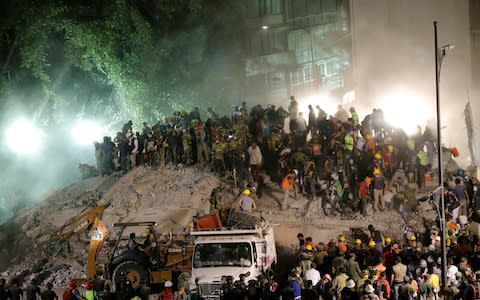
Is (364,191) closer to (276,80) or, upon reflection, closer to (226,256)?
(226,256)

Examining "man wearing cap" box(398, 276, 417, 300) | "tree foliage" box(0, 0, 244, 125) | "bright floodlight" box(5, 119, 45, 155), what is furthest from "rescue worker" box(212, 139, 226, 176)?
"bright floodlight" box(5, 119, 45, 155)

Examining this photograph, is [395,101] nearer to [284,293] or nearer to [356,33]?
A: [356,33]

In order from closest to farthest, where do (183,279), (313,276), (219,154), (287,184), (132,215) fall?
(313,276)
(183,279)
(287,184)
(219,154)
(132,215)

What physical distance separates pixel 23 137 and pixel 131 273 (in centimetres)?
2620

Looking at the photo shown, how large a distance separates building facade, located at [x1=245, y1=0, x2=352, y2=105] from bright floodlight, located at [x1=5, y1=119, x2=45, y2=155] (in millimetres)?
14440

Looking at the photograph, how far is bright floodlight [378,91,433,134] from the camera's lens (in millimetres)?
34125

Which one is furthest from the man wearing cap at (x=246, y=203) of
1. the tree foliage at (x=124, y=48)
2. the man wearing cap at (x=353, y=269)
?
the tree foliage at (x=124, y=48)

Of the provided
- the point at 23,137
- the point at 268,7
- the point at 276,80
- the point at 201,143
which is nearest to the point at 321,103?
the point at 276,80

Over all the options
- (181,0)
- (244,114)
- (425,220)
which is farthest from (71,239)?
(181,0)

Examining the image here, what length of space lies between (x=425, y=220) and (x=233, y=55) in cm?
2463

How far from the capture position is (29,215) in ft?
96.4

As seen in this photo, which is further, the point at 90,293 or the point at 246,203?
the point at 246,203

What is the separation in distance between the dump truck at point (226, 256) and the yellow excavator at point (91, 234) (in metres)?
4.46

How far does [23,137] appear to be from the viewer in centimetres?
4372
